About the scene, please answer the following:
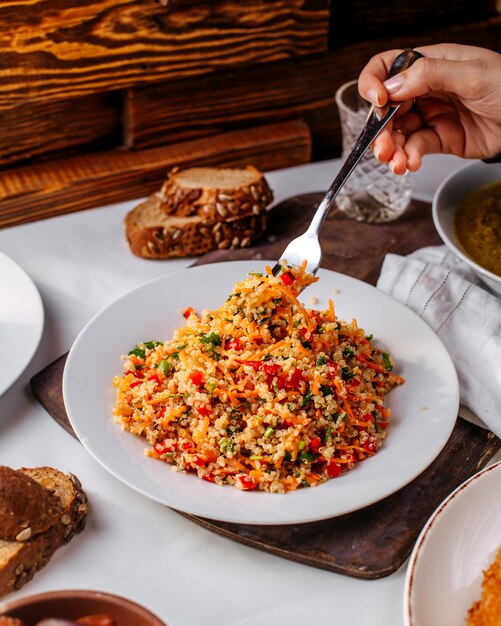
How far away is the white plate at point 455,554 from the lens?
48.1 inches

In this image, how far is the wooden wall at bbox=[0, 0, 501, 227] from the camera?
2.40 m

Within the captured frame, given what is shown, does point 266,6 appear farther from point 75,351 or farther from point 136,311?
point 75,351

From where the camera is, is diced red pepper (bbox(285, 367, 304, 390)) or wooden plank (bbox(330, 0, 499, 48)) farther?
wooden plank (bbox(330, 0, 499, 48))

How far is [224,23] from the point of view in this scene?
261cm

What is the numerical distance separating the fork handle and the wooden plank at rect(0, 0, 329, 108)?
0.82 m

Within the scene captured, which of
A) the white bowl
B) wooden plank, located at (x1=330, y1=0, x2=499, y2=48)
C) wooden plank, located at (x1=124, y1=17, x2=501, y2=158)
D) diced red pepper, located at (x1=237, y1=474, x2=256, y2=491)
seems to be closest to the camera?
diced red pepper, located at (x1=237, y1=474, x2=256, y2=491)

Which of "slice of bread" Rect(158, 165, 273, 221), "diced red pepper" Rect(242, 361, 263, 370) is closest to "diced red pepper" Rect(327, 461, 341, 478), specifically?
"diced red pepper" Rect(242, 361, 263, 370)

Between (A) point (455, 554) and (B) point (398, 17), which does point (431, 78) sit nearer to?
(A) point (455, 554)

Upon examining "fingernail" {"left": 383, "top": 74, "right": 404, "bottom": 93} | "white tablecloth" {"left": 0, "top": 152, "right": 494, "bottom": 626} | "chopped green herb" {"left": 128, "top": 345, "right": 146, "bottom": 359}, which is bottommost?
"white tablecloth" {"left": 0, "top": 152, "right": 494, "bottom": 626}

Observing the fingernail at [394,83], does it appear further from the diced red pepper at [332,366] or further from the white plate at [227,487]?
the diced red pepper at [332,366]

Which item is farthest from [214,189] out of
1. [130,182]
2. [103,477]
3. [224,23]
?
[103,477]

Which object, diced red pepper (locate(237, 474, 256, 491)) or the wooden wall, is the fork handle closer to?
diced red pepper (locate(237, 474, 256, 491))

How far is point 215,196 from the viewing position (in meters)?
2.30

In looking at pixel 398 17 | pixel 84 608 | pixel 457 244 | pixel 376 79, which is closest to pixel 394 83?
pixel 376 79
